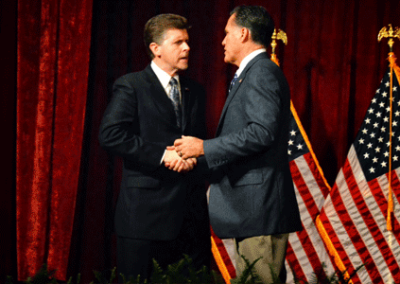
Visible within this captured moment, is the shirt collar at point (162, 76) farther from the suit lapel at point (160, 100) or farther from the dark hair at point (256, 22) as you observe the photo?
the dark hair at point (256, 22)

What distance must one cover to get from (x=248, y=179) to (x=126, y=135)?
63 centimetres

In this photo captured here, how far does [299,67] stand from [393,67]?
647mm

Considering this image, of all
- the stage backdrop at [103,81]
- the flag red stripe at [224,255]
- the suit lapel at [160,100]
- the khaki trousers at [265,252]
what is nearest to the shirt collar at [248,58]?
the suit lapel at [160,100]

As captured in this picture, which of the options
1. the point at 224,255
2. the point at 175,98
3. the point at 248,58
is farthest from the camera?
the point at 224,255

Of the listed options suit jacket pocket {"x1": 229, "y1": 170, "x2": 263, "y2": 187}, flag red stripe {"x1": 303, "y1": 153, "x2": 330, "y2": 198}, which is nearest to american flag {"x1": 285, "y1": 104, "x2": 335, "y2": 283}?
flag red stripe {"x1": 303, "y1": 153, "x2": 330, "y2": 198}

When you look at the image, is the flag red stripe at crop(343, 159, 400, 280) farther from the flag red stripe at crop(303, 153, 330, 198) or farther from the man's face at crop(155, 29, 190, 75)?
the man's face at crop(155, 29, 190, 75)

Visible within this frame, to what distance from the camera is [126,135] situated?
2.07m

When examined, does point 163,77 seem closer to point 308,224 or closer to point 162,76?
point 162,76

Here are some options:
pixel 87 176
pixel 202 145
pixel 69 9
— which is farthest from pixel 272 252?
pixel 69 9

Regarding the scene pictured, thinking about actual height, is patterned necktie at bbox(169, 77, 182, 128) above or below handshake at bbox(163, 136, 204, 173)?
above

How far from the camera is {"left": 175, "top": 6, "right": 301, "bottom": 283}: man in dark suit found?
1.72 m

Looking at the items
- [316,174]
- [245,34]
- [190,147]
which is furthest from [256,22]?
[316,174]

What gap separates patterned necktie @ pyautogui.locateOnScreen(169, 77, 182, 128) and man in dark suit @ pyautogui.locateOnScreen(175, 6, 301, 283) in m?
0.38

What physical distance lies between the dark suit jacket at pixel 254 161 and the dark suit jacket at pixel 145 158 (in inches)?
14.4
